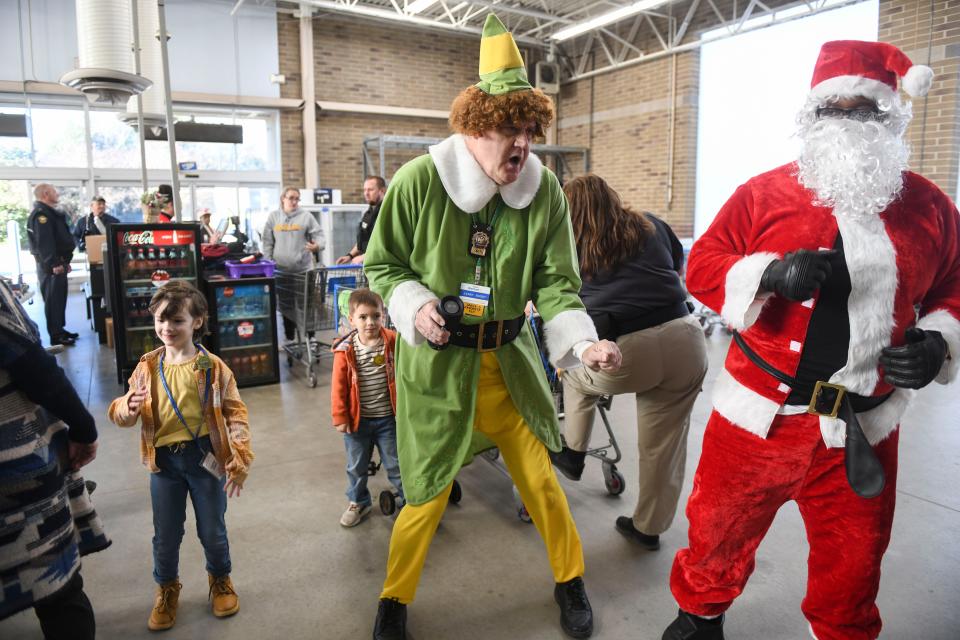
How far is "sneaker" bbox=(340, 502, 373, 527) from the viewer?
3.02 metres

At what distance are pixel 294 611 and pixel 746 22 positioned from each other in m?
10.9

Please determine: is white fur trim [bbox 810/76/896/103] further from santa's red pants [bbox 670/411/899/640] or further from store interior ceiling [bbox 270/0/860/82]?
store interior ceiling [bbox 270/0/860/82]

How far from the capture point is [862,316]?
167cm

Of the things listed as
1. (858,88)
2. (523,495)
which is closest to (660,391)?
(523,495)

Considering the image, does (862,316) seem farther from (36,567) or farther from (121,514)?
(121,514)

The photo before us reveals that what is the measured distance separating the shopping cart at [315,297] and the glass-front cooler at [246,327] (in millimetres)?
314

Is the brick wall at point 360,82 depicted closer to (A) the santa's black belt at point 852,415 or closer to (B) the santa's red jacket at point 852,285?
Answer: (B) the santa's red jacket at point 852,285

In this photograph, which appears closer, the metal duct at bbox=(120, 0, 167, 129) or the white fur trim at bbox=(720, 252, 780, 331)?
the white fur trim at bbox=(720, 252, 780, 331)

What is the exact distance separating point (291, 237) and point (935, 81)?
25.8 feet

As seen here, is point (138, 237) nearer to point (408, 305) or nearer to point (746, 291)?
point (408, 305)

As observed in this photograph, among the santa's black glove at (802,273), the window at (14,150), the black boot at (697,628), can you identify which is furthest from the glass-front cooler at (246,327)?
the window at (14,150)

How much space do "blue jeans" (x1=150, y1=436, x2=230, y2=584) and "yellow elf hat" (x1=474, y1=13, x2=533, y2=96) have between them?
1513mm

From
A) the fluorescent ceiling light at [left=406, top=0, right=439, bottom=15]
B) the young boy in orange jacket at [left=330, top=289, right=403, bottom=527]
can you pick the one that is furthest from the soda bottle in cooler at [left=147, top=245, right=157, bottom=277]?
the fluorescent ceiling light at [left=406, top=0, right=439, bottom=15]

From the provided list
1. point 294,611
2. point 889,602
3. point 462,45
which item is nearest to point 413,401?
point 294,611
